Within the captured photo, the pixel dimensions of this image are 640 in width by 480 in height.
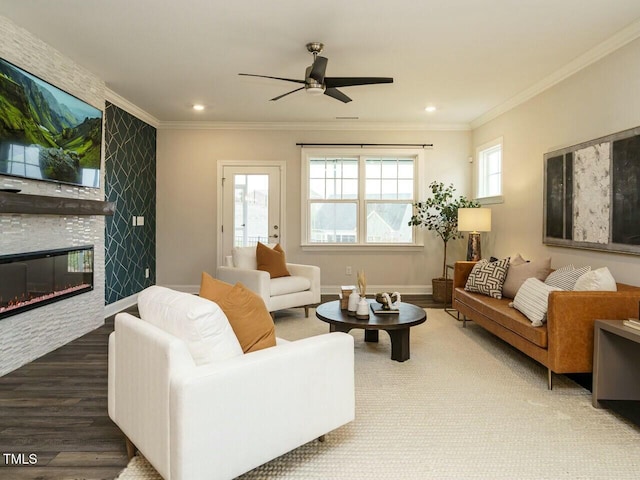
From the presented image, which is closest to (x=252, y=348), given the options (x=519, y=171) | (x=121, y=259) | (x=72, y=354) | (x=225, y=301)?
(x=225, y=301)

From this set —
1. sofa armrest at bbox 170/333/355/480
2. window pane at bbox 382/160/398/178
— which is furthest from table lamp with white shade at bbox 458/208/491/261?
sofa armrest at bbox 170/333/355/480

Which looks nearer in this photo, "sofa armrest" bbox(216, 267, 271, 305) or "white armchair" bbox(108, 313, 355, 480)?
"white armchair" bbox(108, 313, 355, 480)

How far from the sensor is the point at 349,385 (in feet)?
6.10

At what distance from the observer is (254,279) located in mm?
4191

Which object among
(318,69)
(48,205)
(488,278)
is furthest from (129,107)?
(488,278)

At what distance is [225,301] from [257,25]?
2.23 metres

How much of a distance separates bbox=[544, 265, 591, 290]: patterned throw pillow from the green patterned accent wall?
4415mm

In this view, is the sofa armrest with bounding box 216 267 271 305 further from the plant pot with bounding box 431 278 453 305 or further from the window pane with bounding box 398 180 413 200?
the window pane with bounding box 398 180 413 200

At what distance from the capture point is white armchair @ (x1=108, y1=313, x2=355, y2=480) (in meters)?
1.38

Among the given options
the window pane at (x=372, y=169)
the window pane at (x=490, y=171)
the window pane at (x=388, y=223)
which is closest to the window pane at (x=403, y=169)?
the window pane at (x=372, y=169)

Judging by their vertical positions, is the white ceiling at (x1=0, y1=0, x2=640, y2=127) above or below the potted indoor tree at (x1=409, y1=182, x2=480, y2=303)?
above

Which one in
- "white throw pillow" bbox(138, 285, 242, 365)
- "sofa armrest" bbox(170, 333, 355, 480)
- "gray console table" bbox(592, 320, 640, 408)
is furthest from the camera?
"gray console table" bbox(592, 320, 640, 408)

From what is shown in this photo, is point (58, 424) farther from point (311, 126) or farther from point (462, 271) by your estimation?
point (311, 126)

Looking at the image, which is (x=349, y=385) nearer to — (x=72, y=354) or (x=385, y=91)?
(x=72, y=354)
